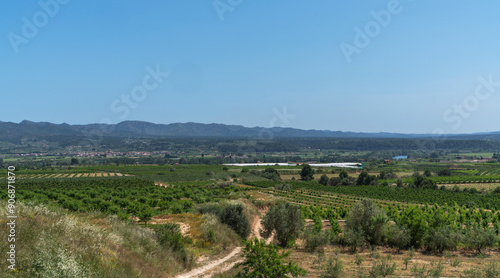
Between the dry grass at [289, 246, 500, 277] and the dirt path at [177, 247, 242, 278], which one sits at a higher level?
the dirt path at [177, 247, 242, 278]

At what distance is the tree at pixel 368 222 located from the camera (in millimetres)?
26469

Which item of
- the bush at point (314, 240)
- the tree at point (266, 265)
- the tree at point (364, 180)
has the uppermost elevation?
the tree at point (266, 265)

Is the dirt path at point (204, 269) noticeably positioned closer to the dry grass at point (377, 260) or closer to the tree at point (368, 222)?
the dry grass at point (377, 260)

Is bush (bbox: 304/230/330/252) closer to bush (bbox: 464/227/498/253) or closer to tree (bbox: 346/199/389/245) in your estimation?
tree (bbox: 346/199/389/245)

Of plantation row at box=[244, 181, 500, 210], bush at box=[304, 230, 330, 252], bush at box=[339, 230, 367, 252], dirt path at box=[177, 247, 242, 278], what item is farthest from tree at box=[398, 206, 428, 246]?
plantation row at box=[244, 181, 500, 210]

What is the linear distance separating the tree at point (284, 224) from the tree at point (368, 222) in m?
4.41

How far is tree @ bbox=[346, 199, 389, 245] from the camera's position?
26.5 metres

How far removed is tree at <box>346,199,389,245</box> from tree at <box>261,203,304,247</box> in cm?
441

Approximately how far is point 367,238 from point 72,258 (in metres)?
23.1

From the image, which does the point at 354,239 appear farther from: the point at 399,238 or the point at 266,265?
the point at 266,265

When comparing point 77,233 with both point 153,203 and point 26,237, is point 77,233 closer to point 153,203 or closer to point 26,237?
point 26,237

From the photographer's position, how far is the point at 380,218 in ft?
86.0

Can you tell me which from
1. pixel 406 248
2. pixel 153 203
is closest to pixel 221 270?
pixel 406 248

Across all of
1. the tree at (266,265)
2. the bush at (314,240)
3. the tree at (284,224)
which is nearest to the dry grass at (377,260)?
the bush at (314,240)
